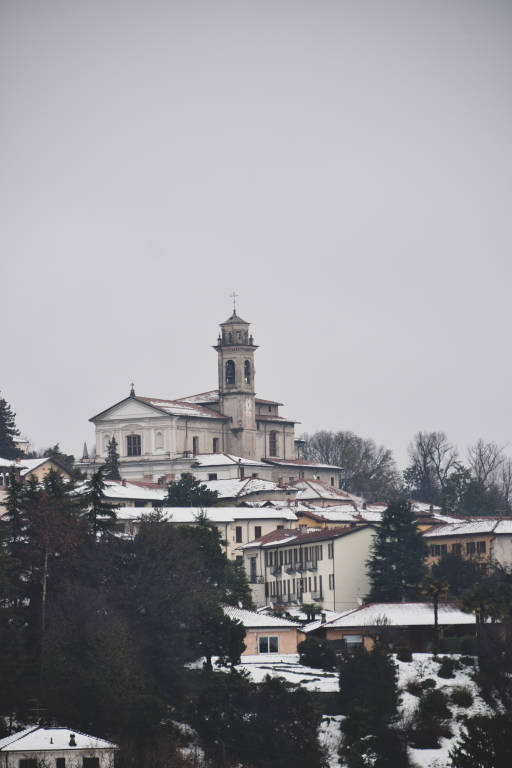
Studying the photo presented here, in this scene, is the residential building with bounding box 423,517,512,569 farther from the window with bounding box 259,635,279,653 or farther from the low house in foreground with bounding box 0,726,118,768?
the low house in foreground with bounding box 0,726,118,768

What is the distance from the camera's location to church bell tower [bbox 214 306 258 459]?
141875 millimetres

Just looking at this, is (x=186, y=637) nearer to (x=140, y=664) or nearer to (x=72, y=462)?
(x=140, y=664)

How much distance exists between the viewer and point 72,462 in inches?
5787

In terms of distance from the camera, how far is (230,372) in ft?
472

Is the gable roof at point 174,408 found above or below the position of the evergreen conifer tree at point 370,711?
above

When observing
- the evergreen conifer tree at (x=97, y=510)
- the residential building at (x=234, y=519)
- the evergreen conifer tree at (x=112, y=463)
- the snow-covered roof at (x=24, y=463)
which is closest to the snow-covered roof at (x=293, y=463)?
the evergreen conifer tree at (x=112, y=463)

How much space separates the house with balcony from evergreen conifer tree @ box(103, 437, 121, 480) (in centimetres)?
2764

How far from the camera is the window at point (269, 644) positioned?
84500 millimetres

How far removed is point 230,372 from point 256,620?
5960 cm

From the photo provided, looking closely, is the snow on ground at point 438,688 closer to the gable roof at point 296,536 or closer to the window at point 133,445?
the gable roof at point 296,536

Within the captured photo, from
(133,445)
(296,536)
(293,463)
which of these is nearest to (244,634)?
(296,536)

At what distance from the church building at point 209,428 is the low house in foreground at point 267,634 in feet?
158

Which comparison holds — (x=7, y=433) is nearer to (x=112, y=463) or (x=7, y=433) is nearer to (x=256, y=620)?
(x=112, y=463)

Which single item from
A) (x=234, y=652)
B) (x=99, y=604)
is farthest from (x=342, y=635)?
(x=99, y=604)
